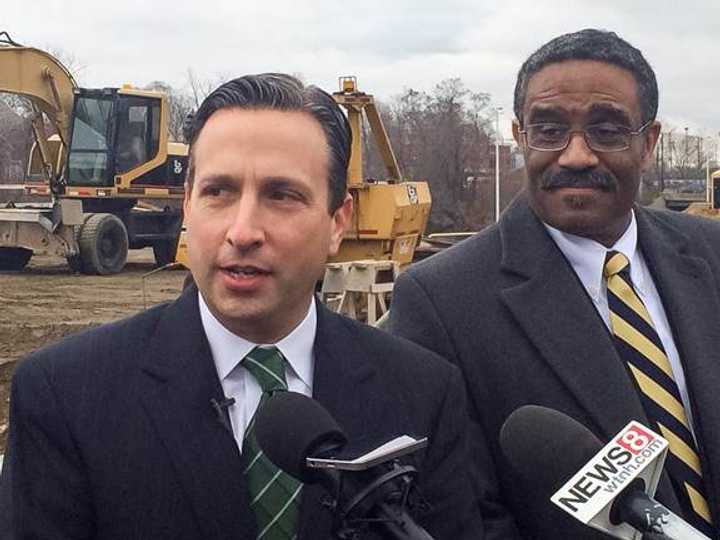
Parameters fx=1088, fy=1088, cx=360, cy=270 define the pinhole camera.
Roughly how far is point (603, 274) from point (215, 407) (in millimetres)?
1235

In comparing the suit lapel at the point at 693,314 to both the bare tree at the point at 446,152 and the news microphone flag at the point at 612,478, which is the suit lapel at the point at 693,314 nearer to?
the news microphone flag at the point at 612,478

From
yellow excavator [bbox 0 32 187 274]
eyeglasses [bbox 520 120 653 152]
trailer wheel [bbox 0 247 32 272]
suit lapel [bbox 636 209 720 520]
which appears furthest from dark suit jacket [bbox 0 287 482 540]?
trailer wheel [bbox 0 247 32 272]

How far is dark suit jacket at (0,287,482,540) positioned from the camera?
202cm

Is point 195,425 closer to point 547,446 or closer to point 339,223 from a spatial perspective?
point 339,223

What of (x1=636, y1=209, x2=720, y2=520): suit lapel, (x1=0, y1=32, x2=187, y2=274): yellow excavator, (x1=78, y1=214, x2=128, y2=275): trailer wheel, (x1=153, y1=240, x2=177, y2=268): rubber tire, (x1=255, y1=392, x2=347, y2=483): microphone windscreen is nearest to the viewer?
(x1=255, y1=392, x2=347, y2=483): microphone windscreen

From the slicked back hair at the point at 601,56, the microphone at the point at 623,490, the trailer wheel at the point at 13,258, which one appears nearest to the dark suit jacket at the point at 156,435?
the microphone at the point at 623,490

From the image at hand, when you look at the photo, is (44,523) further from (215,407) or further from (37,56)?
(37,56)

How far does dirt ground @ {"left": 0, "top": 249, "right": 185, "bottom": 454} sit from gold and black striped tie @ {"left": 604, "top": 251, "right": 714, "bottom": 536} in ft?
27.2

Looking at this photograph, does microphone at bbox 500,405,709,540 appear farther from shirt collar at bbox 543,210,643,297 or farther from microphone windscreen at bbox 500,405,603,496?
shirt collar at bbox 543,210,643,297

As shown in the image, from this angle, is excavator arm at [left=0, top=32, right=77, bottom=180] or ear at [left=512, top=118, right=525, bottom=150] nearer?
ear at [left=512, top=118, right=525, bottom=150]

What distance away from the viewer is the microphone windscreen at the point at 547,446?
5.55ft

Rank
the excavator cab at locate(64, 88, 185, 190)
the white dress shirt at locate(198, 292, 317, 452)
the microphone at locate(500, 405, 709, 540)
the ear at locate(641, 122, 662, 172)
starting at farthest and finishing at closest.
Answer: the excavator cab at locate(64, 88, 185, 190)
the ear at locate(641, 122, 662, 172)
the white dress shirt at locate(198, 292, 317, 452)
the microphone at locate(500, 405, 709, 540)

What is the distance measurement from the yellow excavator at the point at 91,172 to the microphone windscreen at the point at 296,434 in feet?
62.8

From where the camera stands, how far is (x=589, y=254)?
2885 mm
